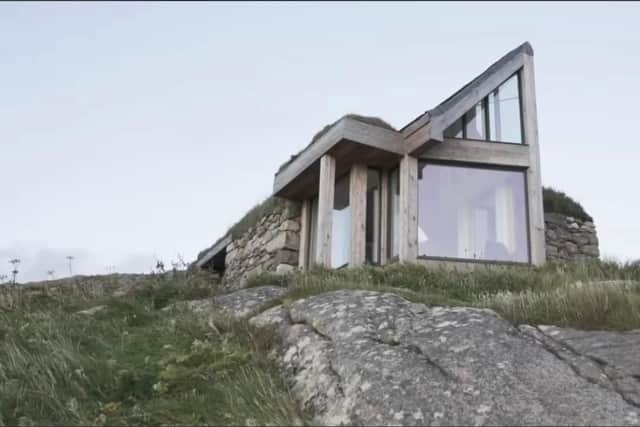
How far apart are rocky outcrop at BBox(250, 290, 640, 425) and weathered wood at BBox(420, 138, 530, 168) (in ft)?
23.9

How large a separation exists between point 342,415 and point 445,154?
9.42 meters

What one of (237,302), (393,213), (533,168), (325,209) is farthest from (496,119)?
(237,302)

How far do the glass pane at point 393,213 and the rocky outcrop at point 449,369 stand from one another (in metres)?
6.79

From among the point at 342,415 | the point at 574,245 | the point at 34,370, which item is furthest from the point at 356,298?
the point at 574,245

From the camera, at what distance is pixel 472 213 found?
13.9 m

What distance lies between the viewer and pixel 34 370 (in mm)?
6062

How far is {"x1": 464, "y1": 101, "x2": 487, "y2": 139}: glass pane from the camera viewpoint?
1445 centimetres

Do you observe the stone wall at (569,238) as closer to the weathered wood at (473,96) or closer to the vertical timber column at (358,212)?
the weathered wood at (473,96)

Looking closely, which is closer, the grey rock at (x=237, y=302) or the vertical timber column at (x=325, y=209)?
the grey rock at (x=237, y=302)

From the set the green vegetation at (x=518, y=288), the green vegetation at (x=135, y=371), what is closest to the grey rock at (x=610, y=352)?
the green vegetation at (x=518, y=288)

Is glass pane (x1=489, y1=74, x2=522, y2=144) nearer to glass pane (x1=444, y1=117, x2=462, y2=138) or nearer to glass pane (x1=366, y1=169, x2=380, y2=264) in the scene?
glass pane (x1=444, y1=117, x2=462, y2=138)

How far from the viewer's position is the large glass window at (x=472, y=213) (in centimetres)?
1354

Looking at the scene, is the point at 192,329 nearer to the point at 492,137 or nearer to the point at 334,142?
the point at 334,142

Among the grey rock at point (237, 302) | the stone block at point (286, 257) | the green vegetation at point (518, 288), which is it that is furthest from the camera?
the stone block at point (286, 257)
